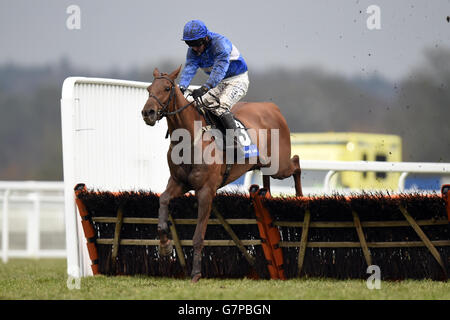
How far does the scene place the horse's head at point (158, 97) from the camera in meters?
6.38

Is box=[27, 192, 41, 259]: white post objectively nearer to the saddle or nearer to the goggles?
the saddle

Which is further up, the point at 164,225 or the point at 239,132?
the point at 239,132

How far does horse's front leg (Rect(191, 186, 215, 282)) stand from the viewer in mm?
6684

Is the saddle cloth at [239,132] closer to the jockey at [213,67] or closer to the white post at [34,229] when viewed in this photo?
the jockey at [213,67]

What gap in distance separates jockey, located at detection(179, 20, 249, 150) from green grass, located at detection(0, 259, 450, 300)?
4.87ft

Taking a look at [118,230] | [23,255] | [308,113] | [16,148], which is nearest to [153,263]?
[118,230]

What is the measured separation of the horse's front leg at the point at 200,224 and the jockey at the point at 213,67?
2.23ft

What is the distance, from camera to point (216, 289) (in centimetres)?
595

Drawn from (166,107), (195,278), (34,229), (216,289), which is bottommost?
(34,229)

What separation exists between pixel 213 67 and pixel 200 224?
130cm

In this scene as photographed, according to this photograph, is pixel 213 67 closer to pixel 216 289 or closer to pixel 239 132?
pixel 239 132

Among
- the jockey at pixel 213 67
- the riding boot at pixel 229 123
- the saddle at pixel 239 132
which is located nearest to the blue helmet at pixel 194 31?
the jockey at pixel 213 67

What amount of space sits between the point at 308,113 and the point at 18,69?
11.4 metres

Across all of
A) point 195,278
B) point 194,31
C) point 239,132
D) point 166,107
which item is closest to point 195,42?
point 194,31
